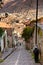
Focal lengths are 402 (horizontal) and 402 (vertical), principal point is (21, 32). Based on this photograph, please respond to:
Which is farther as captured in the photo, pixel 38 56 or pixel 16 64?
pixel 38 56

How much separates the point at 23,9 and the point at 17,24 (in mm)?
27139

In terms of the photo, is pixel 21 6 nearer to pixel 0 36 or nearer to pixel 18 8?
pixel 18 8

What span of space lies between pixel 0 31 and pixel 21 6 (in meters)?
83.7

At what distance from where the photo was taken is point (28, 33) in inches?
2402

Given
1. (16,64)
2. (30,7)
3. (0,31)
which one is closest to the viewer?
(16,64)

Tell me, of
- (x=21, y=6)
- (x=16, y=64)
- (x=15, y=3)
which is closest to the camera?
(x=16, y=64)

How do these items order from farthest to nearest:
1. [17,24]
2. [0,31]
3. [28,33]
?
[17,24] → [28,33] → [0,31]

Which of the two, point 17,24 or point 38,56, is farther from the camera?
point 17,24

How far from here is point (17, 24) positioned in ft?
492

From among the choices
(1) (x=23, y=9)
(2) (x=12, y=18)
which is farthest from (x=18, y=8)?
(2) (x=12, y=18)

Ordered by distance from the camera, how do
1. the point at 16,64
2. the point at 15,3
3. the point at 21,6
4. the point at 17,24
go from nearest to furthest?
the point at 16,64 < the point at 21,6 < the point at 15,3 < the point at 17,24

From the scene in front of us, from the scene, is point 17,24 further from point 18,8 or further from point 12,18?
point 18,8

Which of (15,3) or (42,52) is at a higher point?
(15,3)

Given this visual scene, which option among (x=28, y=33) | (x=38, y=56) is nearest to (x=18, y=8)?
(x=28, y=33)
